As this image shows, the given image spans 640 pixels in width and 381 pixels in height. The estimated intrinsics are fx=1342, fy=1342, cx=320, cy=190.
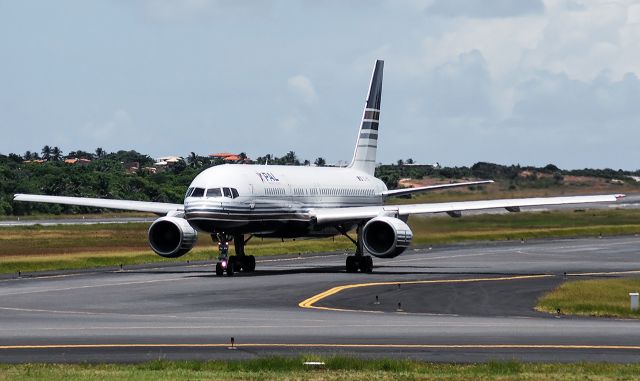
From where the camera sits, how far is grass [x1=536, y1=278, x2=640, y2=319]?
4066 cm

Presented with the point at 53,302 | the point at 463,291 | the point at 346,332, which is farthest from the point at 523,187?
the point at 346,332

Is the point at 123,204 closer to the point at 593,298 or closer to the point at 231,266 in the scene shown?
the point at 231,266

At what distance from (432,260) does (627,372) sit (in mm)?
46235

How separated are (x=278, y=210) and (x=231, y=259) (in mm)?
3012

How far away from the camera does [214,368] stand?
2662 cm

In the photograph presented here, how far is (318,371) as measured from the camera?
26203 mm

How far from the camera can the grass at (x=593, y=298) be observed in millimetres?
40656

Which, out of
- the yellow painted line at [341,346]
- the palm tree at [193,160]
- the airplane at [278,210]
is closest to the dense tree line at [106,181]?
the palm tree at [193,160]

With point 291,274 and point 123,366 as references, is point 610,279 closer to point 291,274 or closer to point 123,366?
point 291,274

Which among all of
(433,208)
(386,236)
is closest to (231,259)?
(386,236)

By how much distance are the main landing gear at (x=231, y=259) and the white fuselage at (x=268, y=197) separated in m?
0.68

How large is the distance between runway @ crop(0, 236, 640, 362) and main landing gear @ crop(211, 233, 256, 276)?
2.58 feet

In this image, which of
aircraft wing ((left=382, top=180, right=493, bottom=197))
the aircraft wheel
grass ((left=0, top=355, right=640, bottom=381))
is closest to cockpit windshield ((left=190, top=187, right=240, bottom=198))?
the aircraft wheel

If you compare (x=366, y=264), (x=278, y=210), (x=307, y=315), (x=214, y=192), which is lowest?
(x=307, y=315)
